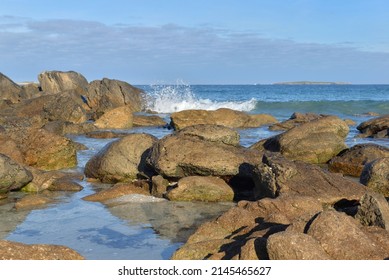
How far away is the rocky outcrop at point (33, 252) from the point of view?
5188mm

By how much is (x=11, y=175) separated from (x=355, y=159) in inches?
308

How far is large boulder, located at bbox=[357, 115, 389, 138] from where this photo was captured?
75.5 ft

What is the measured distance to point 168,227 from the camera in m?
8.14

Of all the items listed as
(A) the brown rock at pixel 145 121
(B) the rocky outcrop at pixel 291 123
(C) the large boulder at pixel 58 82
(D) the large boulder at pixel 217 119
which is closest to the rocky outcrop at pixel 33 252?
(D) the large boulder at pixel 217 119

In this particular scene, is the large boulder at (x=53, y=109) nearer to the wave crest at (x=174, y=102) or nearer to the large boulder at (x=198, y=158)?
the wave crest at (x=174, y=102)

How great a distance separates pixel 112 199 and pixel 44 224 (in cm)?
190

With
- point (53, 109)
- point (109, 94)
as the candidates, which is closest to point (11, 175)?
point (53, 109)

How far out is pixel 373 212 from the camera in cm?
664

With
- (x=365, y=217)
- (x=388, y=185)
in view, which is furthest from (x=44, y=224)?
(x=388, y=185)

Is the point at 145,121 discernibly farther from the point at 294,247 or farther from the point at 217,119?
the point at 294,247

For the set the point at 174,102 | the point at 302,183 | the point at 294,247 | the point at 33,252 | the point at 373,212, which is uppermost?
the point at 294,247

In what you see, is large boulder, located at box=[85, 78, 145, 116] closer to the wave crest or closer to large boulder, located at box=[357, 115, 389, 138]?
the wave crest

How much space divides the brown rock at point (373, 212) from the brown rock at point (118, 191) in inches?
190
